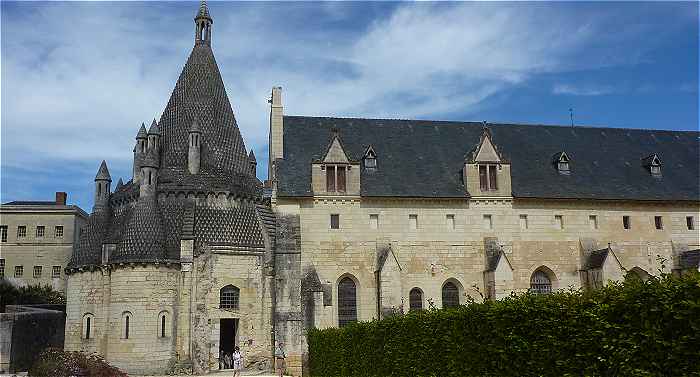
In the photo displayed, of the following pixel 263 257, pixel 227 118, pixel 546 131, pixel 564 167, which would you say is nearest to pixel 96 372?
pixel 263 257

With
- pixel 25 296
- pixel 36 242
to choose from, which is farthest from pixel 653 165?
pixel 36 242

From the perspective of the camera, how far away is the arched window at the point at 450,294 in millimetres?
37344

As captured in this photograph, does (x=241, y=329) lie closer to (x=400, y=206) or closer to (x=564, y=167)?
(x=400, y=206)

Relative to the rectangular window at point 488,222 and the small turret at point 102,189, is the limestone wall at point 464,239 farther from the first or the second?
the small turret at point 102,189

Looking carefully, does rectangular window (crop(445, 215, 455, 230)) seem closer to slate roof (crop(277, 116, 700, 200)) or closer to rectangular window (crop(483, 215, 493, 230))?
slate roof (crop(277, 116, 700, 200))

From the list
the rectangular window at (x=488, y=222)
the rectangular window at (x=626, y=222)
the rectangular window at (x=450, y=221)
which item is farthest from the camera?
the rectangular window at (x=626, y=222)

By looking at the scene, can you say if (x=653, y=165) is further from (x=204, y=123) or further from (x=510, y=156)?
(x=204, y=123)

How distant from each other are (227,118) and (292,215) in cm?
971

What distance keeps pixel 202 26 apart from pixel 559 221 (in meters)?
27.7

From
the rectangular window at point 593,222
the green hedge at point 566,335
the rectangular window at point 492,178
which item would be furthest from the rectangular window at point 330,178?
the green hedge at point 566,335

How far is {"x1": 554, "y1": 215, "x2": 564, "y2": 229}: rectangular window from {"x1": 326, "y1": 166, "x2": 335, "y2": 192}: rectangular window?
14.3 m

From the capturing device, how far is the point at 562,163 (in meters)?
41.8

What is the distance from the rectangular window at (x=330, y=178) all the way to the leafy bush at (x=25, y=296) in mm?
27867

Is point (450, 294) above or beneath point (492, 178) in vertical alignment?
beneath
